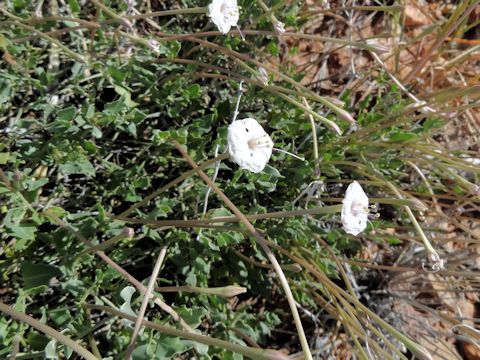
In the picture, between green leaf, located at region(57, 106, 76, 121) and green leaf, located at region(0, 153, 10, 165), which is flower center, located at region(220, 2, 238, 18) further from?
green leaf, located at region(0, 153, 10, 165)

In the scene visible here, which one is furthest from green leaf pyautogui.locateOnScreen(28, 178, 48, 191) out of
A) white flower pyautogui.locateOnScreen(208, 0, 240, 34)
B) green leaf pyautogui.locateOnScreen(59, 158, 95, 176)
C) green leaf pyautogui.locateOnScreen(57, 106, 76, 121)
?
white flower pyautogui.locateOnScreen(208, 0, 240, 34)

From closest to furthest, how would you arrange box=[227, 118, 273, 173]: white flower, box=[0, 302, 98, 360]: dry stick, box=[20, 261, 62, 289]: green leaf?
box=[0, 302, 98, 360]: dry stick < box=[227, 118, 273, 173]: white flower < box=[20, 261, 62, 289]: green leaf

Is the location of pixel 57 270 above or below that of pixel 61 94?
below

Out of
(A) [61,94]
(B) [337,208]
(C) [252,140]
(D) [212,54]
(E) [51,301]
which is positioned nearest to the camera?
(B) [337,208]

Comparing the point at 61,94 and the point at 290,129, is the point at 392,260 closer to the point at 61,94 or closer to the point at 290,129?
the point at 290,129

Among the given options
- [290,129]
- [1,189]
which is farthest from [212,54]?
[1,189]

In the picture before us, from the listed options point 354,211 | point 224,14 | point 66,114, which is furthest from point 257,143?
point 66,114

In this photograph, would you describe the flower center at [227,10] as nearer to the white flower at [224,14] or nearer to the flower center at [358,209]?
the white flower at [224,14]
